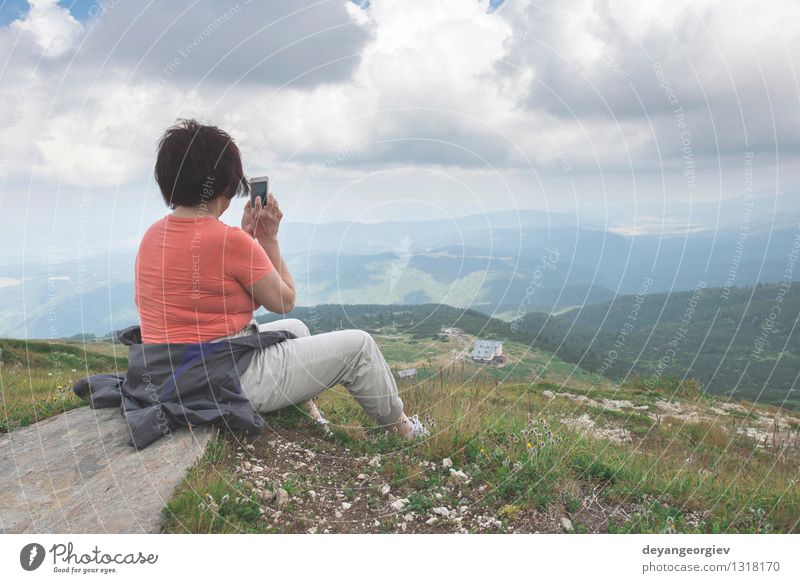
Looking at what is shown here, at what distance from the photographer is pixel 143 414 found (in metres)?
5.61

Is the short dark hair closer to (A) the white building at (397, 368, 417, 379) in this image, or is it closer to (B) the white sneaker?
(B) the white sneaker

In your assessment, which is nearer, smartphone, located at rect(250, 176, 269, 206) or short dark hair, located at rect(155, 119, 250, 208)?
short dark hair, located at rect(155, 119, 250, 208)

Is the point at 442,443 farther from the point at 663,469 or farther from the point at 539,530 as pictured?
the point at 663,469

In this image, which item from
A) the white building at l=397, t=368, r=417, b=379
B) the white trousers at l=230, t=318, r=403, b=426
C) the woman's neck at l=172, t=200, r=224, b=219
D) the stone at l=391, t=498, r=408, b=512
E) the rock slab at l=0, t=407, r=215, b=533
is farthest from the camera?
the white building at l=397, t=368, r=417, b=379

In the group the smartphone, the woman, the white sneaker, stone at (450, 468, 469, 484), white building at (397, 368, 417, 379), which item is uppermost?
the smartphone

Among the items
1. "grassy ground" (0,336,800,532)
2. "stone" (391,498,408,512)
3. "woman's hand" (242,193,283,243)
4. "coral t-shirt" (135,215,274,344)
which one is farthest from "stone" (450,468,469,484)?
"woman's hand" (242,193,283,243)

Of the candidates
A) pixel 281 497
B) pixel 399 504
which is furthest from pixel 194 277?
pixel 399 504

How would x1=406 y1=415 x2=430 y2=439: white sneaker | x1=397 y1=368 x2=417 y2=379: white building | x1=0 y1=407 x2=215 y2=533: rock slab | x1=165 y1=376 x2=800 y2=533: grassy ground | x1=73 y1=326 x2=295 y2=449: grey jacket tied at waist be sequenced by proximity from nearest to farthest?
x1=0 y1=407 x2=215 y2=533: rock slab → x1=165 y1=376 x2=800 y2=533: grassy ground → x1=73 y1=326 x2=295 y2=449: grey jacket tied at waist → x1=406 y1=415 x2=430 y2=439: white sneaker → x1=397 y1=368 x2=417 y2=379: white building

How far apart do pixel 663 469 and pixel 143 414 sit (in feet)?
16.6

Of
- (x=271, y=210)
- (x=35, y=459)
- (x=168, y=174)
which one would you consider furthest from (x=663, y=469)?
(x=35, y=459)

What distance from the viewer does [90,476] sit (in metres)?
5.25

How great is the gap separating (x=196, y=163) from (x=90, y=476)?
9.29 feet

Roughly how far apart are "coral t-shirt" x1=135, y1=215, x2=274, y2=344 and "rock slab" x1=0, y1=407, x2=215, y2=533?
99 centimetres

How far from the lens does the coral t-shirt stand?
535 centimetres
